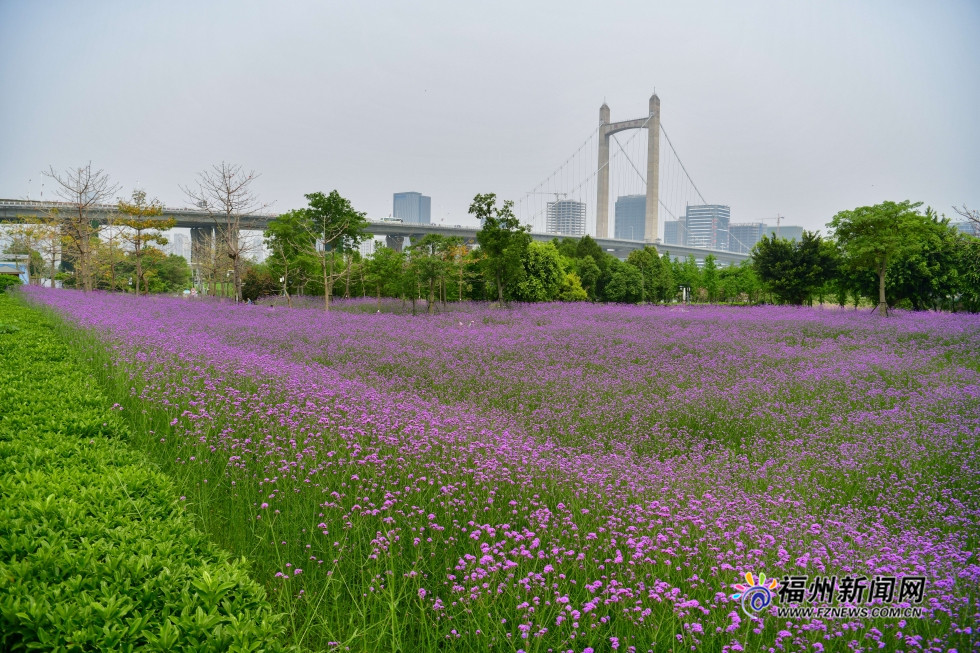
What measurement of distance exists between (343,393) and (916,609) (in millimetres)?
5515

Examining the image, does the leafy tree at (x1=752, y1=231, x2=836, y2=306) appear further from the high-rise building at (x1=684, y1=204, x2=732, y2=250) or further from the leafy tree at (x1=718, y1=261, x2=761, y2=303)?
the high-rise building at (x1=684, y1=204, x2=732, y2=250)

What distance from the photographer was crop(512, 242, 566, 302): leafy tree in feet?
102

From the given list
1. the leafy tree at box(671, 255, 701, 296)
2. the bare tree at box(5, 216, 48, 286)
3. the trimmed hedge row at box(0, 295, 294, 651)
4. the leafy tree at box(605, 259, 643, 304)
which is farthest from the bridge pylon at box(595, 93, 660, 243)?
the trimmed hedge row at box(0, 295, 294, 651)

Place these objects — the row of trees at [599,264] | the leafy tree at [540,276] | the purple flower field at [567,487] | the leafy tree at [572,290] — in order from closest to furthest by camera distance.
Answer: the purple flower field at [567,487], the row of trees at [599,264], the leafy tree at [540,276], the leafy tree at [572,290]

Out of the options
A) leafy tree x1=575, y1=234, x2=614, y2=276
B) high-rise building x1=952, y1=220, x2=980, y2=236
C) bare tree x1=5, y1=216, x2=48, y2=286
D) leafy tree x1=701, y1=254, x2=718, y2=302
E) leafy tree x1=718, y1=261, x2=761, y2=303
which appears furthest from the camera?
leafy tree x1=701, y1=254, x2=718, y2=302

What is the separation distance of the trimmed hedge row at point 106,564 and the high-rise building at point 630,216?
6701 inches

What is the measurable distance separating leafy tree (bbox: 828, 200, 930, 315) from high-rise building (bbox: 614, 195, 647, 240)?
14843 centimetres

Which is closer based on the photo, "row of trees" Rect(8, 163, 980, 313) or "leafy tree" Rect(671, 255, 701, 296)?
"row of trees" Rect(8, 163, 980, 313)

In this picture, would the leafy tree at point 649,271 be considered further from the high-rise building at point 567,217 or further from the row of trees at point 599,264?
the high-rise building at point 567,217

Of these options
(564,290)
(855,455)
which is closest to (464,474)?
(855,455)

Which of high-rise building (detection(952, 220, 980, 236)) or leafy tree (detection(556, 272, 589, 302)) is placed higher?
high-rise building (detection(952, 220, 980, 236))

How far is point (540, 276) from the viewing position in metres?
32.0

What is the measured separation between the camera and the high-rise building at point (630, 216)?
168 meters

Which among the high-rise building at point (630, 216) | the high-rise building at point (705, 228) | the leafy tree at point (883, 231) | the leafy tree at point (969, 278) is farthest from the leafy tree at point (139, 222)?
the high-rise building at point (630, 216)
